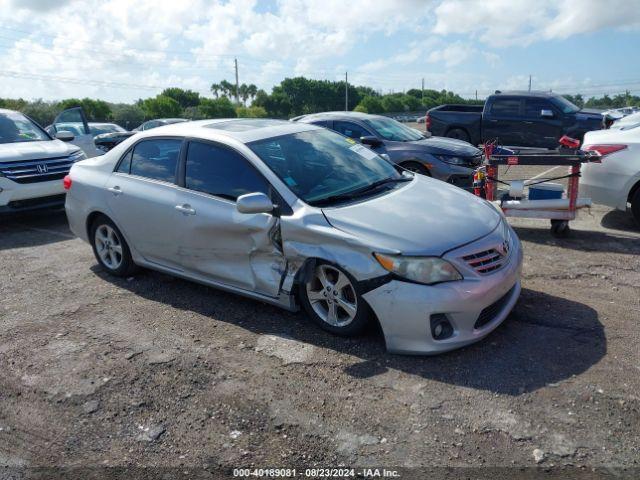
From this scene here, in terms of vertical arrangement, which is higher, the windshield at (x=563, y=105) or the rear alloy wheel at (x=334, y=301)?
the windshield at (x=563, y=105)

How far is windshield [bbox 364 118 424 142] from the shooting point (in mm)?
9742

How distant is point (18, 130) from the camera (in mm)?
8992

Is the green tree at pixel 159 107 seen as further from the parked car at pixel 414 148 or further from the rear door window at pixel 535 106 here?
the parked car at pixel 414 148

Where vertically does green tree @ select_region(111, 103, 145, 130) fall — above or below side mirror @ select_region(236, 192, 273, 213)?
above

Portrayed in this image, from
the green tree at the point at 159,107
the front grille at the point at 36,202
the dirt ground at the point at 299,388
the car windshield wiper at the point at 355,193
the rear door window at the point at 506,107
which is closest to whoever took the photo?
the dirt ground at the point at 299,388

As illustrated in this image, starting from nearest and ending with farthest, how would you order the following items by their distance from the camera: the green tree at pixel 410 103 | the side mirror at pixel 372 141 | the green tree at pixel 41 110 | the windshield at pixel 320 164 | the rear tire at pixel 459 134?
the windshield at pixel 320 164 < the side mirror at pixel 372 141 < the rear tire at pixel 459 134 < the green tree at pixel 41 110 < the green tree at pixel 410 103

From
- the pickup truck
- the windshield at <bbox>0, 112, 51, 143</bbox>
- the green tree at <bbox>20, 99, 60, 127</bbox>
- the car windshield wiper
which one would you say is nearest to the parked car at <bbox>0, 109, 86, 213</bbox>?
the windshield at <bbox>0, 112, 51, 143</bbox>

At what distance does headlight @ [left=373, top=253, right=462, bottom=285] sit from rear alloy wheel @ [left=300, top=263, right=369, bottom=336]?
14.3 inches

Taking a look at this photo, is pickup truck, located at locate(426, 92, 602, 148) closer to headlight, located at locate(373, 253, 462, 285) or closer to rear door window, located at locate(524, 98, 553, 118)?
rear door window, located at locate(524, 98, 553, 118)

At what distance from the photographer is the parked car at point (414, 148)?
8922mm

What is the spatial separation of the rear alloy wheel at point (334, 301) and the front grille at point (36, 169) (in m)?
5.63

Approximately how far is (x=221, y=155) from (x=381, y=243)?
5.68ft

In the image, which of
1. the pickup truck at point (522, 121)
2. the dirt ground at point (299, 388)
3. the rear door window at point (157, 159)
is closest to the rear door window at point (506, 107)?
the pickup truck at point (522, 121)

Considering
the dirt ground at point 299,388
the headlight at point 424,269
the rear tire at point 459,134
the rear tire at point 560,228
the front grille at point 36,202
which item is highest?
the rear tire at point 459,134
